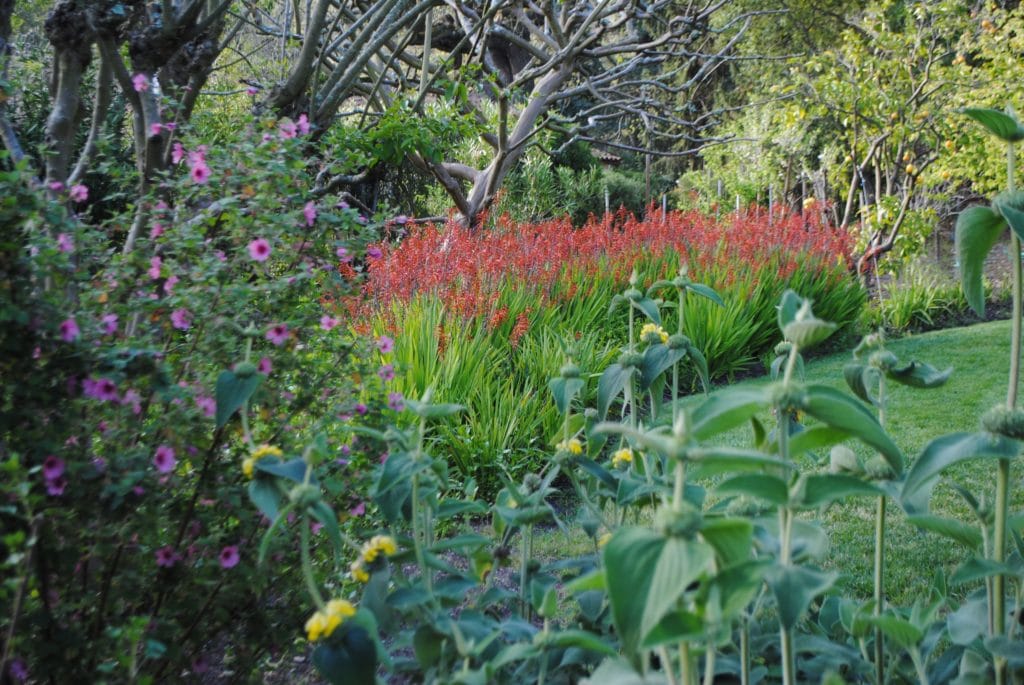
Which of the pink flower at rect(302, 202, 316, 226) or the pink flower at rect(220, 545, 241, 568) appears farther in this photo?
the pink flower at rect(302, 202, 316, 226)

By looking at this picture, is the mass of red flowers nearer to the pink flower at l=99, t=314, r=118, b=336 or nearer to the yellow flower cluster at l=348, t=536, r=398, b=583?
the pink flower at l=99, t=314, r=118, b=336

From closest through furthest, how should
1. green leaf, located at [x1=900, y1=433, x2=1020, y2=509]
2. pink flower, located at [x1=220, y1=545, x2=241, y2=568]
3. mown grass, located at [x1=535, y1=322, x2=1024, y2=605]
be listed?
green leaf, located at [x1=900, y1=433, x2=1020, y2=509]
pink flower, located at [x1=220, y1=545, x2=241, y2=568]
mown grass, located at [x1=535, y1=322, x2=1024, y2=605]

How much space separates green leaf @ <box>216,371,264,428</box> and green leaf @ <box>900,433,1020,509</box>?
935 mm

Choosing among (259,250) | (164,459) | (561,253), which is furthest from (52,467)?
(561,253)

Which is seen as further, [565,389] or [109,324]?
[565,389]

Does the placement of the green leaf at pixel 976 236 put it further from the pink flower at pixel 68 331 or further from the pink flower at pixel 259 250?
the pink flower at pixel 68 331

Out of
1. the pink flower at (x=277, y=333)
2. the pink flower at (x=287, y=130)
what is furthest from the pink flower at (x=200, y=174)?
the pink flower at (x=277, y=333)

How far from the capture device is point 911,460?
4039mm

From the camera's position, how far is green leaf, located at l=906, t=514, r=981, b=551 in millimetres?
1211

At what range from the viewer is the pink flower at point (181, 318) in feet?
5.41

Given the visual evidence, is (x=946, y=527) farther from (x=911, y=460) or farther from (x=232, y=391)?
(x=911, y=460)

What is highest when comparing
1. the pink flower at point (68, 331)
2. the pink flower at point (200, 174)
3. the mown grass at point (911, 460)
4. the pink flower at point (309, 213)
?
the pink flower at point (200, 174)

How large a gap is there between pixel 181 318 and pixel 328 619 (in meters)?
0.90

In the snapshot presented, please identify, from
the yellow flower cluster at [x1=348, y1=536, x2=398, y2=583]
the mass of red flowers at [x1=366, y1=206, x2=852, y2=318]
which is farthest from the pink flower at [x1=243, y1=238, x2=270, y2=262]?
the mass of red flowers at [x1=366, y1=206, x2=852, y2=318]
